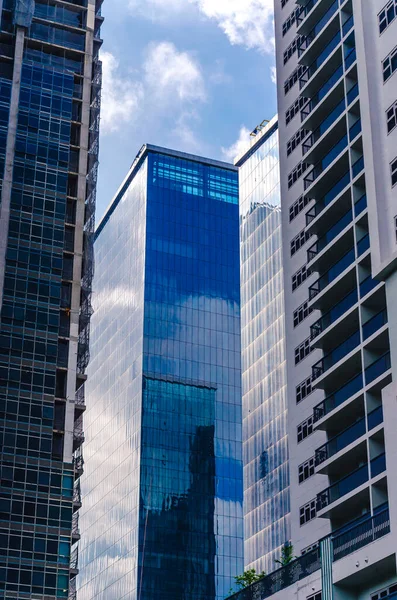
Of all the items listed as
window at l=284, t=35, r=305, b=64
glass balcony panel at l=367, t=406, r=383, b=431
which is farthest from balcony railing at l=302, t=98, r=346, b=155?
glass balcony panel at l=367, t=406, r=383, b=431

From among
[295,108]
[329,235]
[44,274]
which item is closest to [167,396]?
[44,274]

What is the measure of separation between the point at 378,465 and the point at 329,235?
19182 mm

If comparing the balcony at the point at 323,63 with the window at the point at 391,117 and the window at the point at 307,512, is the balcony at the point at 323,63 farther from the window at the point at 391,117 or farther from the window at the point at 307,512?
the window at the point at 307,512

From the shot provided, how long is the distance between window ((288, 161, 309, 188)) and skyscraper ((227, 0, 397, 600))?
0.33 ft

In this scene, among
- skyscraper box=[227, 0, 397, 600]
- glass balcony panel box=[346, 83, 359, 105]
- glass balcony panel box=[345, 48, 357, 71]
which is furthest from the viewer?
glass balcony panel box=[345, 48, 357, 71]

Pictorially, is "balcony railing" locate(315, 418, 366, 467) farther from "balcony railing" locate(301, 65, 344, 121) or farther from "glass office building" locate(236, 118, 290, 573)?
"glass office building" locate(236, 118, 290, 573)

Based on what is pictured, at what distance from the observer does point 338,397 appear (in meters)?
66.7

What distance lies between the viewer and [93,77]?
404 feet

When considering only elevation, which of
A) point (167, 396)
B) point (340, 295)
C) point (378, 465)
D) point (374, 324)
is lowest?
point (378, 465)

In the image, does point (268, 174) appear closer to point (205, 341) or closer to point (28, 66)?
point (205, 341)

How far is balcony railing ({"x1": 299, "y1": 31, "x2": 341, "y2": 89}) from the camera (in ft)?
250

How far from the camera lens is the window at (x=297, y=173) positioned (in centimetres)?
7812

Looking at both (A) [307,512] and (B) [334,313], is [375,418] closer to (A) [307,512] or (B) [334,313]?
(B) [334,313]

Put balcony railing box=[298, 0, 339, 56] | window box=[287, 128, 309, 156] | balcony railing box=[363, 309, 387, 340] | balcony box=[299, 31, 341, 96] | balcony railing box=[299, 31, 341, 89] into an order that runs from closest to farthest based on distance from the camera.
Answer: balcony railing box=[363, 309, 387, 340], balcony box=[299, 31, 341, 96], balcony railing box=[299, 31, 341, 89], balcony railing box=[298, 0, 339, 56], window box=[287, 128, 309, 156]
